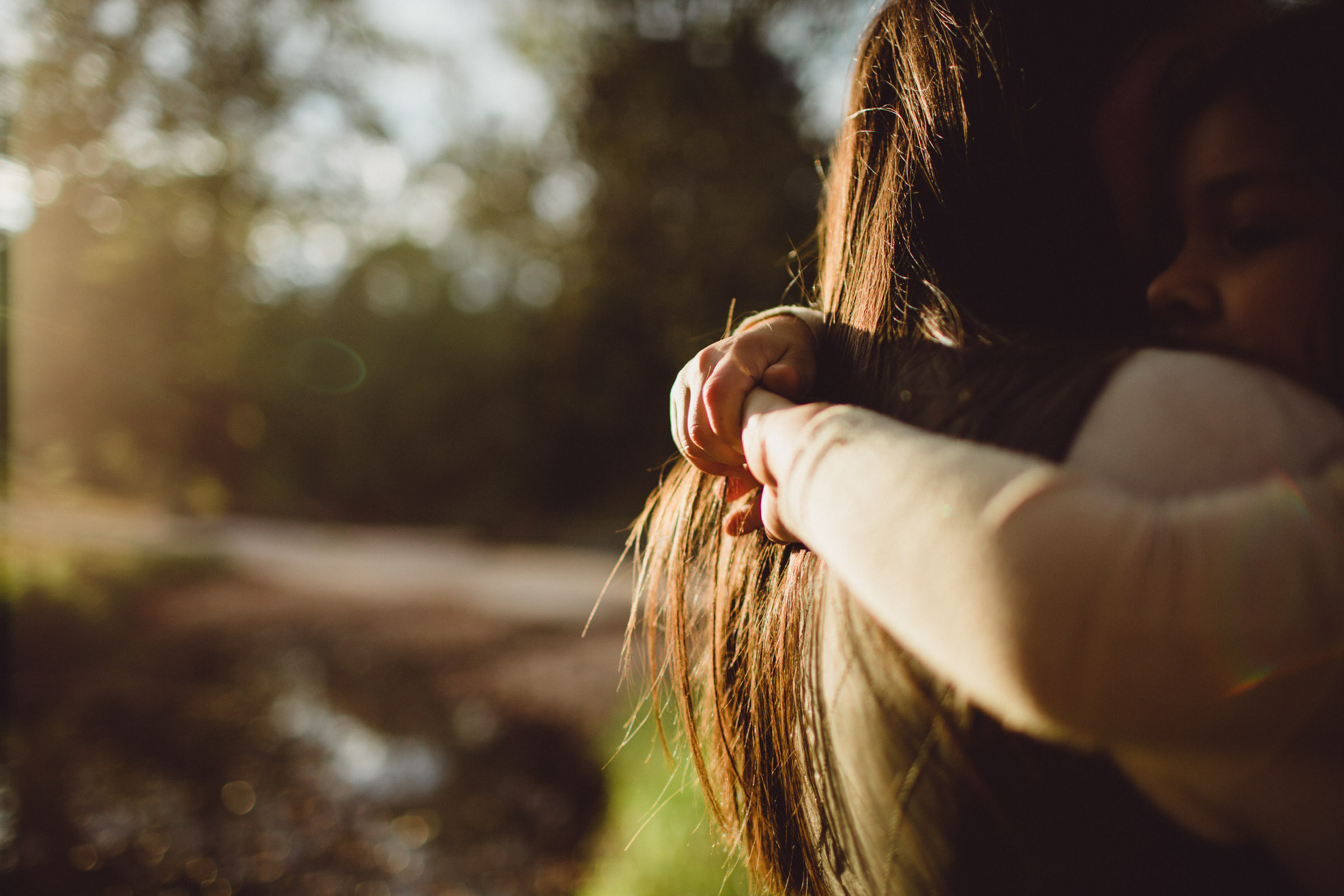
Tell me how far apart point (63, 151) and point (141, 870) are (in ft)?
15.5

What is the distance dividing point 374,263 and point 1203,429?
54.6ft

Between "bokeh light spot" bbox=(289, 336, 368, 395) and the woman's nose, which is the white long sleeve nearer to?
the woman's nose

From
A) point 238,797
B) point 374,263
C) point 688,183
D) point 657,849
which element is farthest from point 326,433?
point 657,849

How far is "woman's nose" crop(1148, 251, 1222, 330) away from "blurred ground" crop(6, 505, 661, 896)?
395 centimetres

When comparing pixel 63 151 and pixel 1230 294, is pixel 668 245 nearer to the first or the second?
pixel 63 151

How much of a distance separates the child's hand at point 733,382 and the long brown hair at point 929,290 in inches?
2.2

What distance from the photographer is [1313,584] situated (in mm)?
523

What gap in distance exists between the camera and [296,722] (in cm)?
681

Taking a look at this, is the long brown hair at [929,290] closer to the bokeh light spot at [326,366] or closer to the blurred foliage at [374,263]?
the blurred foliage at [374,263]

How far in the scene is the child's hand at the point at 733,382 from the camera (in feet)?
3.29

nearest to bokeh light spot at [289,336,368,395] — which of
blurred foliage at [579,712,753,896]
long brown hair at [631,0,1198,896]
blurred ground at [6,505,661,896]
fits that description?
blurred ground at [6,505,661,896]

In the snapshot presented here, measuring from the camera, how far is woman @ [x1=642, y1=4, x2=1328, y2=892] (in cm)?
72

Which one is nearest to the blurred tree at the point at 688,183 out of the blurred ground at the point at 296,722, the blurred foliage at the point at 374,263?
the blurred foliage at the point at 374,263

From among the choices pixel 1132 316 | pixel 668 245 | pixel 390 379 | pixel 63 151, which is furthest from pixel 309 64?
pixel 390 379
